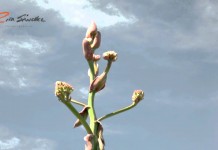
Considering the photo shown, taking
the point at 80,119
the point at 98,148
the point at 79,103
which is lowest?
the point at 98,148

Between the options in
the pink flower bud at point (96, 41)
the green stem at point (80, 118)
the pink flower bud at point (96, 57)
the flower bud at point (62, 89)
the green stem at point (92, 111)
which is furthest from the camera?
the pink flower bud at point (96, 57)

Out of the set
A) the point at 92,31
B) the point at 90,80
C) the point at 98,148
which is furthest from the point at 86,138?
the point at 92,31

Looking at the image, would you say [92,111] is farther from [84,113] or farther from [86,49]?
[86,49]

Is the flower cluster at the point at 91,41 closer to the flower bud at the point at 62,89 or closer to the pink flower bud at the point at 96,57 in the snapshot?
the pink flower bud at the point at 96,57

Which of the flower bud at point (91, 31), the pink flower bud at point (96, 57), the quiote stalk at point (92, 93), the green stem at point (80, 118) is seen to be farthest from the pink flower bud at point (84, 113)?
the flower bud at point (91, 31)

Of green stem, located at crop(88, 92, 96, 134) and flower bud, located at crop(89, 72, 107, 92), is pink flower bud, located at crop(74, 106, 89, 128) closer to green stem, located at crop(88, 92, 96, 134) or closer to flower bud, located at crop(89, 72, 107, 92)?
green stem, located at crop(88, 92, 96, 134)

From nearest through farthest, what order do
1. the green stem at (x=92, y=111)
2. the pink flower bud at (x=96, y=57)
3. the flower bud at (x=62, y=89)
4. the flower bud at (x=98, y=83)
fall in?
the flower bud at (x=62, y=89)
the green stem at (x=92, y=111)
the flower bud at (x=98, y=83)
the pink flower bud at (x=96, y=57)

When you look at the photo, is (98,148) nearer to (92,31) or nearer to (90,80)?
(90,80)

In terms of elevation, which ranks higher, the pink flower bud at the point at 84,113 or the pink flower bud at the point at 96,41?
the pink flower bud at the point at 96,41
